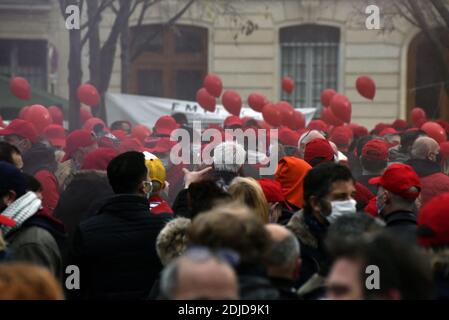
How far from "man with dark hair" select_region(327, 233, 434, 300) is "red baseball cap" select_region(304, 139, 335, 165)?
12.7ft

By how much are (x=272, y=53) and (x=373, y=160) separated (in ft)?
50.6

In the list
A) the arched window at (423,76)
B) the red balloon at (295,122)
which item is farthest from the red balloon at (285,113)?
the arched window at (423,76)

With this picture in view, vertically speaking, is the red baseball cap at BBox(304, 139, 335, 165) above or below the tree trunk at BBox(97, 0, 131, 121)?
below

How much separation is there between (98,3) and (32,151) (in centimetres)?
645

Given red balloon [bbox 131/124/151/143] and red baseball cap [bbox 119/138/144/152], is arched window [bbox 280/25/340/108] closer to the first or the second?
red balloon [bbox 131/124/151/143]

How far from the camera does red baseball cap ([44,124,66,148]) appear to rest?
11.8 meters

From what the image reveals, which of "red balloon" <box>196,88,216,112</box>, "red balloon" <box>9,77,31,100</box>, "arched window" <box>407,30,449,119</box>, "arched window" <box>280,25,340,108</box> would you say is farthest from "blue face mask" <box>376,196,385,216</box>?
"arched window" <box>280,25,340,108</box>

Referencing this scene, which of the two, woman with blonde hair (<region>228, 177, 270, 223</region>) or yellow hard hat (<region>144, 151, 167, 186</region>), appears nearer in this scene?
woman with blonde hair (<region>228, 177, 270, 223</region>)

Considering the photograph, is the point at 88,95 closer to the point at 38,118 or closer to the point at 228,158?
the point at 38,118

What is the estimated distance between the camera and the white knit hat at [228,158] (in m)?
6.55

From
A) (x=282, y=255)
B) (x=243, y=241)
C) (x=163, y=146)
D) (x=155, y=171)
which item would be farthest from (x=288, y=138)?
(x=243, y=241)
